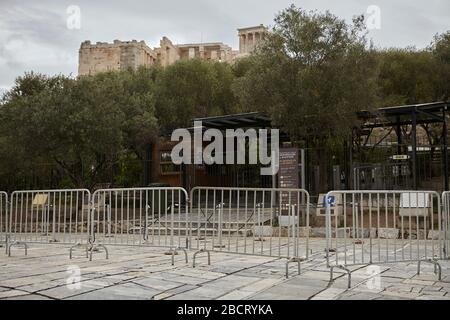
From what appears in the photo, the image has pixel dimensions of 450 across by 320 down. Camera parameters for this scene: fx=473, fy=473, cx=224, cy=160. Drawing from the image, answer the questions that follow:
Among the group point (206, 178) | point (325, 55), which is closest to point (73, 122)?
point (206, 178)

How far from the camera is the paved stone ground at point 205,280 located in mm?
5301

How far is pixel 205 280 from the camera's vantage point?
6.18m

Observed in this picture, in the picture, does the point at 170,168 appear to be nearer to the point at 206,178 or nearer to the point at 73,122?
the point at 206,178

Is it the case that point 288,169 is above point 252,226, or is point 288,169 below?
above

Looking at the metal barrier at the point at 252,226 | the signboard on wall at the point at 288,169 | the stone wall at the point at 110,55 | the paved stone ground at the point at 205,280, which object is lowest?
the paved stone ground at the point at 205,280

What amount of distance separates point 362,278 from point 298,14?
40.2 feet

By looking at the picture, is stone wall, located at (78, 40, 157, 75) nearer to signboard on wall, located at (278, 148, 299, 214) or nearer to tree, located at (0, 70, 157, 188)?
tree, located at (0, 70, 157, 188)

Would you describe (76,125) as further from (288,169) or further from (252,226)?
(252,226)

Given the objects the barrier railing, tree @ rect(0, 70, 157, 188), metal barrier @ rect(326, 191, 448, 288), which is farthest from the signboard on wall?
tree @ rect(0, 70, 157, 188)

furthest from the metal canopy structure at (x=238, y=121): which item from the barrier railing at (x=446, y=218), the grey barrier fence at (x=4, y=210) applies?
the barrier railing at (x=446, y=218)

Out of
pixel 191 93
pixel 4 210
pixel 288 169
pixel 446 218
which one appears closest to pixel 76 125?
pixel 4 210

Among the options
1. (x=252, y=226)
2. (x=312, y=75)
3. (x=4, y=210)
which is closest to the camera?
(x=252, y=226)

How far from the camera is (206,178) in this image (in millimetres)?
25266

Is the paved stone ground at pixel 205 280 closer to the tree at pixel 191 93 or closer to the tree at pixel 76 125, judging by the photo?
the tree at pixel 76 125
